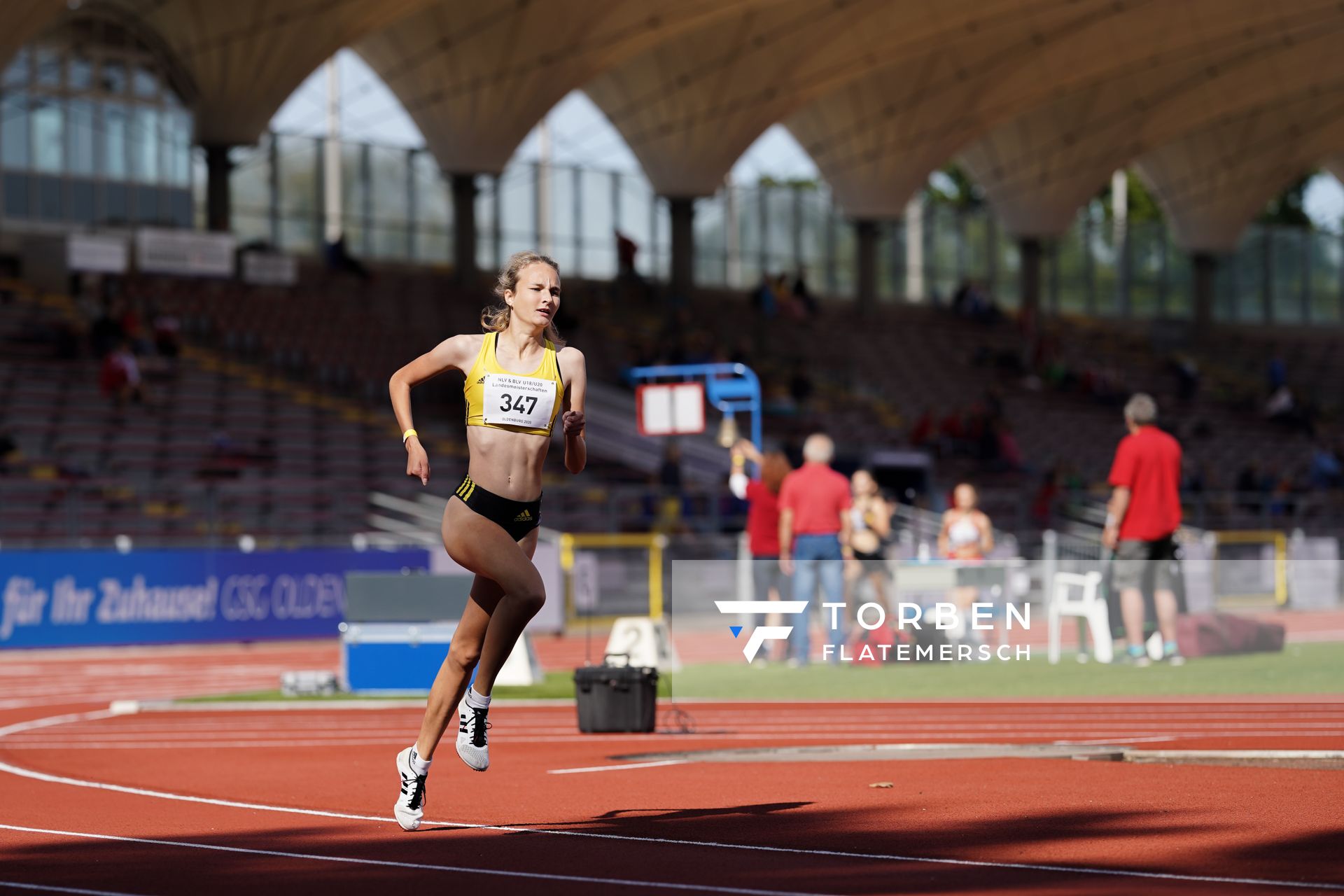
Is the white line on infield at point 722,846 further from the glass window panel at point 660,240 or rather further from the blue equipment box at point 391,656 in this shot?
the glass window panel at point 660,240

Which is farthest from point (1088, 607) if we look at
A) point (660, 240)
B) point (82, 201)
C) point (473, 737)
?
point (660, 240)

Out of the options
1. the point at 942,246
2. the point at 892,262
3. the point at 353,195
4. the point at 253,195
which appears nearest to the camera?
the point at 253,195

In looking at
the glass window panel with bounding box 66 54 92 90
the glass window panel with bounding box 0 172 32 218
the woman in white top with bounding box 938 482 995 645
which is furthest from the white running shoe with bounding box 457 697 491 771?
the glass window panel with bounding box 66 54 92 90

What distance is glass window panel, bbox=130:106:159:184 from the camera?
39.7m

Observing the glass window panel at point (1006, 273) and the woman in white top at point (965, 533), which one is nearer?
the woman in white top at point (965, 533)

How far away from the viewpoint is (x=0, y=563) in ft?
72.2

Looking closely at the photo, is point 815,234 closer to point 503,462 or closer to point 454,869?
point 503,462

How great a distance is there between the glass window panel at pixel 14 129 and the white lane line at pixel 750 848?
103ft

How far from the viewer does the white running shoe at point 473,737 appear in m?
7.16

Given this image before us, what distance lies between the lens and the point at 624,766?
9.75 metres

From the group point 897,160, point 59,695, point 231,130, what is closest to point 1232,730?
point 59,695

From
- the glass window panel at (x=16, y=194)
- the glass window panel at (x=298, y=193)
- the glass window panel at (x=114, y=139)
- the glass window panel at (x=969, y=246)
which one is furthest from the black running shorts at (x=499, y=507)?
the glass window panel at (x=969, y=246)

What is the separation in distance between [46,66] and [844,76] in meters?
16.0

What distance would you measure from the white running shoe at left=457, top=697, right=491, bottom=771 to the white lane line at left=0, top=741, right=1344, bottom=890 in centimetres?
28
